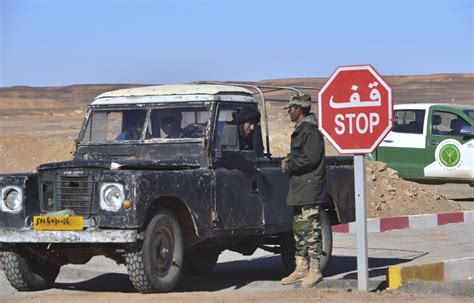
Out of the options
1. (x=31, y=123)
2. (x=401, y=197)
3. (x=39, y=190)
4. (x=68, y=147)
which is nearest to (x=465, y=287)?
(x=39, y=190)

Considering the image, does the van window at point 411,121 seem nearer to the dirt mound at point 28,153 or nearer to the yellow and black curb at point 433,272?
the dirt mound at point 28,153

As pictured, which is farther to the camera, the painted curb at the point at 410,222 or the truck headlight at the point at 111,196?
the painted curb at the point at 410,222

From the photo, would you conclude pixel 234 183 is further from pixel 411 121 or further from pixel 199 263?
pixel 411 121

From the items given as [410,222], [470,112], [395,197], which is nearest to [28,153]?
[395,197]

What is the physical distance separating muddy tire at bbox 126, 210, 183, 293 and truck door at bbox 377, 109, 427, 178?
39.4ft

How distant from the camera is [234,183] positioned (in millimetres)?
11250

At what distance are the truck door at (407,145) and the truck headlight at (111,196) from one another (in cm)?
1258

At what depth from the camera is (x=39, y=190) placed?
10.8 metres

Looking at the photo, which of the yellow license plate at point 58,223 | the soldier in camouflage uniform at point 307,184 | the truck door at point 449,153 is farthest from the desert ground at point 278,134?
the yellow license plate at point 58,223

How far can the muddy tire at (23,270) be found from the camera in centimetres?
1094

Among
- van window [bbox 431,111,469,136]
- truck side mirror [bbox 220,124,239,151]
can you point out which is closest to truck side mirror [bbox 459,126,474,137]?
van window [bbox 431,111,469,136]

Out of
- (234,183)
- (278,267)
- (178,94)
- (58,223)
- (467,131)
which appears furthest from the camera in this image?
(467,131)

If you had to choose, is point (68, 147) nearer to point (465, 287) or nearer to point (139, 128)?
point (139, 128)

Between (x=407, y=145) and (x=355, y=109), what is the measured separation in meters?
12.2
